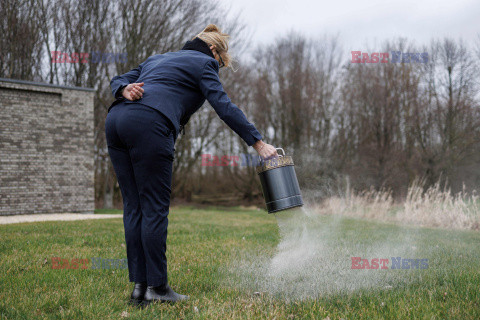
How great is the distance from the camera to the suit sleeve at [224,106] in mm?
2436

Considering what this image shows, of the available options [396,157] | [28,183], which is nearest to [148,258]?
[28,183]

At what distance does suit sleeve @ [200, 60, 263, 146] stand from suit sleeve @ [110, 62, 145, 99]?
54 cm

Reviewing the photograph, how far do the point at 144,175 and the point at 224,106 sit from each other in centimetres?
69

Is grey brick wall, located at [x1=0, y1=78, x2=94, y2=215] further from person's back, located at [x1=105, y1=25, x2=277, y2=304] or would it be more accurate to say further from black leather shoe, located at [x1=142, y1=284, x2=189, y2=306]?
black leather shoe, located at [x1=142, y1=284, x2=189, y2=306]

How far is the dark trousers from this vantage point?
2314 mm

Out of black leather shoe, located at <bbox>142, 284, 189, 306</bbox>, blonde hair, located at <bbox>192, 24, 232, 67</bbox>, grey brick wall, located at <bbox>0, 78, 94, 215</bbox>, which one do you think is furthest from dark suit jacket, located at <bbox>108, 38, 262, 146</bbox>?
grey brick wall, located at <bbox>0, 78, 94, 215</bbox>

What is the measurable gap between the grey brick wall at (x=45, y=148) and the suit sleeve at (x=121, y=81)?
9.84 meters

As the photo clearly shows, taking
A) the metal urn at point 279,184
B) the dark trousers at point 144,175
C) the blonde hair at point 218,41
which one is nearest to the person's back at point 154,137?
the dark trousers at point 144,175

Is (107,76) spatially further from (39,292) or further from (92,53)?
(39,292)

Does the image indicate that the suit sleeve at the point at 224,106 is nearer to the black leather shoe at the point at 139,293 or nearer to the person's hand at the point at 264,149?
the person's hand at the point at 264,149

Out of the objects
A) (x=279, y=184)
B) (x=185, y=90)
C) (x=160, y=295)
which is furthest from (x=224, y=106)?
(x=160, y=295)

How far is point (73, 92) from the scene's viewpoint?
468 inches

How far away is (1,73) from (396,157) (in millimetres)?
16345

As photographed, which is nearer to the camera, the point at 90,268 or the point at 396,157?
the point at 90,268
